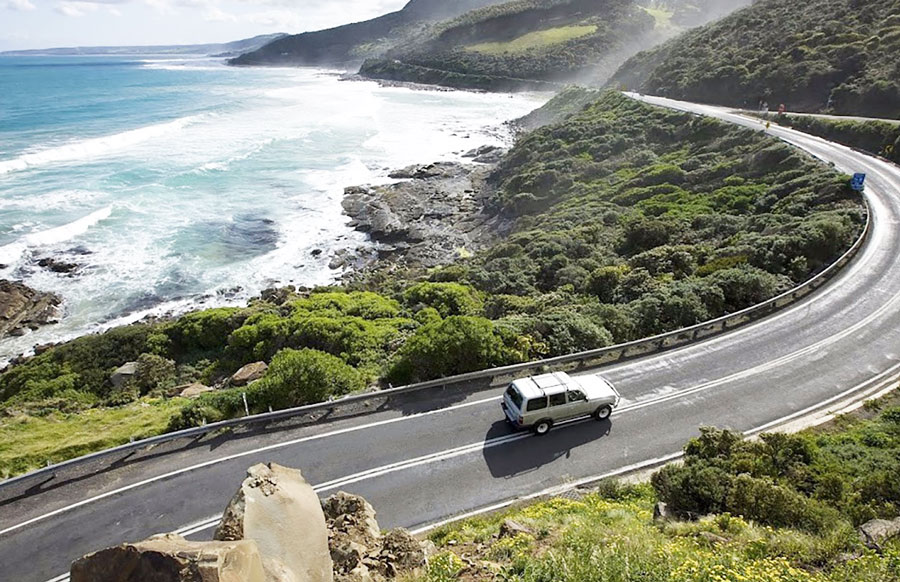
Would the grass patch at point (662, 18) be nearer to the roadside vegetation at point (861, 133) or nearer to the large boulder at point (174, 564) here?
the roadside vegetation at point (861, 133)

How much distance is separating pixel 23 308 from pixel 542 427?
3407 cm

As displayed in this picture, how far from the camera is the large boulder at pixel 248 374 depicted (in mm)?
19859

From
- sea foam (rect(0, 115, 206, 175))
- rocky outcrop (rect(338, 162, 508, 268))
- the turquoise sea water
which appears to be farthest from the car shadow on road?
sea foam (rect(0, 115, 206, 175))

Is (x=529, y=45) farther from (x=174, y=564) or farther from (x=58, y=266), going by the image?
(x=174, y=564)

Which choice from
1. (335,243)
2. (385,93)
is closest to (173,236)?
(335,243)

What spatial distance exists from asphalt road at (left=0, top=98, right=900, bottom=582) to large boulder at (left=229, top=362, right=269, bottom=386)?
5.64m

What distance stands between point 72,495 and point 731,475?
1522 centimetres

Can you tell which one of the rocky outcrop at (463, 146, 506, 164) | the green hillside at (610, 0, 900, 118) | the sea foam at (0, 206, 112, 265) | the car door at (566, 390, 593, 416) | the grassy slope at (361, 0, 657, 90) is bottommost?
the sea foam at (0, 206, 112, 265)

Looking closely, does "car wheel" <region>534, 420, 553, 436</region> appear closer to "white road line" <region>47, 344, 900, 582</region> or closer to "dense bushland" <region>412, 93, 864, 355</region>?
"white road line" <region>47, 344, 900, 582</region>

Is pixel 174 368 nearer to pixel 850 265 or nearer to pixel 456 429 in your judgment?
pixel 456 429

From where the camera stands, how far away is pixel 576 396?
14586 millimetres

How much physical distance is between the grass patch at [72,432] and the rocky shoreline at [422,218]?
22.1 metres

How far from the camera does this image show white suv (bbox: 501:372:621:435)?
14297mm

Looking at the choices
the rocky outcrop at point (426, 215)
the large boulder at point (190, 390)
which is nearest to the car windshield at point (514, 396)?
the large boulder at point (190, 390)
